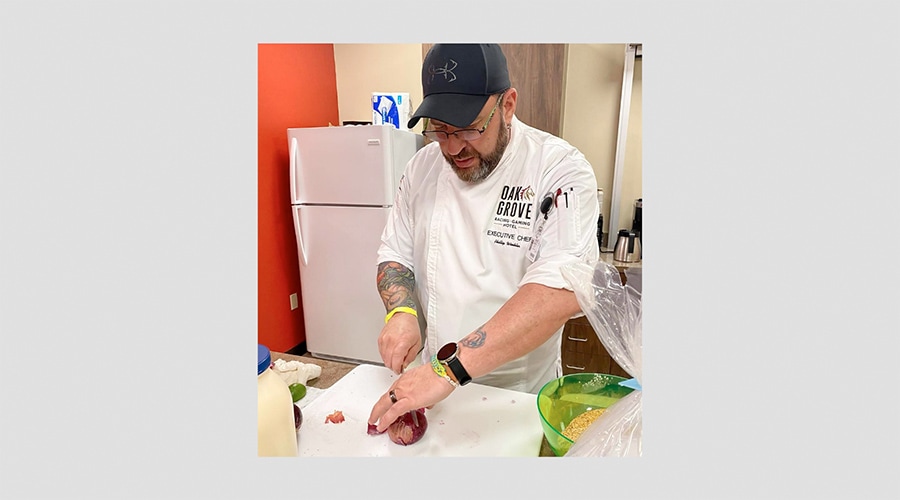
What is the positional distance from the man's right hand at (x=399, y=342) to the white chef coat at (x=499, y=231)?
0.38 feet

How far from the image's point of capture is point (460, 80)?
819 mm

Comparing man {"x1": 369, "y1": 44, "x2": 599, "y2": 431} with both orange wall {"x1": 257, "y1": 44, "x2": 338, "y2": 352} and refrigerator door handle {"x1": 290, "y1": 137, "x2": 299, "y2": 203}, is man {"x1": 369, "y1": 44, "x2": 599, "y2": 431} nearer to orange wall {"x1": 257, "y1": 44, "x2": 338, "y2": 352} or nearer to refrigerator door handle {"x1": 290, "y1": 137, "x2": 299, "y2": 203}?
orange wall {"x1": 257, "y1": 44, "x2": 338, "y2": 352}

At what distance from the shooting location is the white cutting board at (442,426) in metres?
0.66

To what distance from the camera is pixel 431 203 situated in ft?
3.31

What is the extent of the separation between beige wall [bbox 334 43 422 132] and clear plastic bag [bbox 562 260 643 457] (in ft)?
3.06

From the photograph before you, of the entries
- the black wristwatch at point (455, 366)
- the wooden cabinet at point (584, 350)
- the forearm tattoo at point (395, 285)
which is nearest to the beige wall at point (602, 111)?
the wooden cabinet at point (584, 350)

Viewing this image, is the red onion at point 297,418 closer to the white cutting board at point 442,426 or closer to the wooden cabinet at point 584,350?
Answer: the white cutting board at point 442,426

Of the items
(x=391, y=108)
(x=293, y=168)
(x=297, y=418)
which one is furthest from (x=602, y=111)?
(x=297, y=418)

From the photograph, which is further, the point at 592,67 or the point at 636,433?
the point at 592,67

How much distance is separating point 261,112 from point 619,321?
1666mm

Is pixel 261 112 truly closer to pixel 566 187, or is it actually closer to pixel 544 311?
pixel 566 187

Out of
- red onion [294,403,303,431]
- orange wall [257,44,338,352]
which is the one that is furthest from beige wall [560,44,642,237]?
red onion [294,403,303,431]

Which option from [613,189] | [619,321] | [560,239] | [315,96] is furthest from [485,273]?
[613,189]

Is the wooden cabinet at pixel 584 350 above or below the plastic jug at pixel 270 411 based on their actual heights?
below
